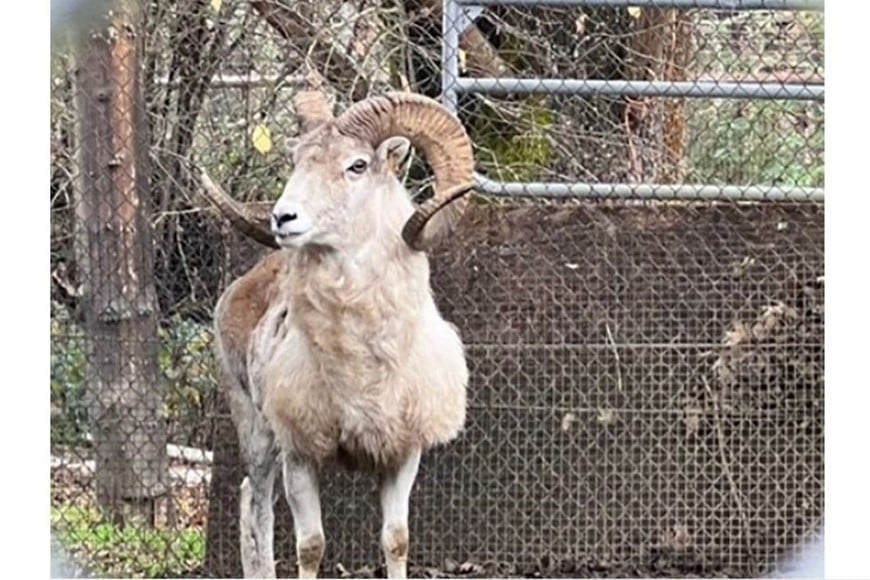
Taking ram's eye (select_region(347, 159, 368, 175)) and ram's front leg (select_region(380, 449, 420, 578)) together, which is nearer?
ram's eye (select_region(347, 159, 368, 175))

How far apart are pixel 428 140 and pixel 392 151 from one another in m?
0.18

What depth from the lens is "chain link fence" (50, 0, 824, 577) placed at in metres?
7.48

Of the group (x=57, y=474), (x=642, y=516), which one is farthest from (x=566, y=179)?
(x=57, y=474)

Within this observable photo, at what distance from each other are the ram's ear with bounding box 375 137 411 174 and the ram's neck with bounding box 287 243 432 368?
0.99 ft

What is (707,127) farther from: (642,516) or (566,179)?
(642,516)

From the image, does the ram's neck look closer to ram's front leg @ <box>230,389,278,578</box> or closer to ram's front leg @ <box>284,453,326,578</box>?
ram's front leg @ <box>284,453,326,578</box>

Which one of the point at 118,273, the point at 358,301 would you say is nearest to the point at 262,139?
the point at 118,273

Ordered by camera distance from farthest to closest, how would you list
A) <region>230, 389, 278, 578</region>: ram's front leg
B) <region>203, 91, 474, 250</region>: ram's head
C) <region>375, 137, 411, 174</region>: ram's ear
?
<region>230, 389, 278, 578</region>: ram's front leg
<region>375, 137, 411, 174</region>: ram's ear
<region>203, 91, 474, 250</region>: ram's head

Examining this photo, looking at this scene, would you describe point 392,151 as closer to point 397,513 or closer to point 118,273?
point 397,513

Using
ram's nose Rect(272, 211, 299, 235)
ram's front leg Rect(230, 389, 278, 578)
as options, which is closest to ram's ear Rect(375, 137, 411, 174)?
ram's nose Rect(272, 211, 299, 235)

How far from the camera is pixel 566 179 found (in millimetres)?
7984

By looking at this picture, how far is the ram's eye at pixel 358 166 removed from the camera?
630cm

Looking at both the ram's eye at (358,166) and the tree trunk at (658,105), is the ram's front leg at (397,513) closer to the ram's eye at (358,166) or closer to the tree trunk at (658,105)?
the ram's eye at (358,166)

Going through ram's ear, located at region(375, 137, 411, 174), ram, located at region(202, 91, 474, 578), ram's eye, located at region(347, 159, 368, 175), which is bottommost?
ram, located at region(202, 91, 474, 578)
